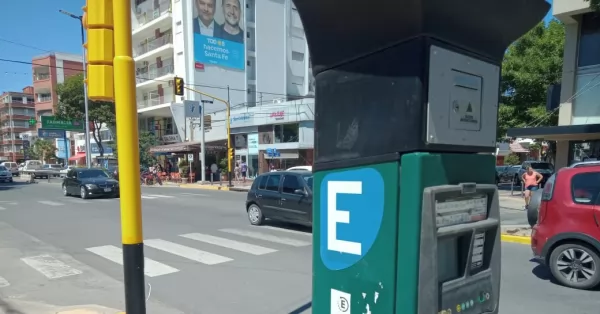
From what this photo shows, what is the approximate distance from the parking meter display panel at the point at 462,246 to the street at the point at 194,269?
2.90 m

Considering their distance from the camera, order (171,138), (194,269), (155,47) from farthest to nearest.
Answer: (155,47), (171,138), (194,269)

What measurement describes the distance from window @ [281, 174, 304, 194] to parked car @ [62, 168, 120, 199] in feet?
39.2

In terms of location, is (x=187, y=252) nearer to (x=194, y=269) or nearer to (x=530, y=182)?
(x=194, y=269)

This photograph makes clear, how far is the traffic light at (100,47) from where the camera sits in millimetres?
2674

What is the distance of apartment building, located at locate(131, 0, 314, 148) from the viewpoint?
36406mm

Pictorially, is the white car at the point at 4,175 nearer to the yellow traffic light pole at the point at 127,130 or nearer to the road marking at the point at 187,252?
the road marking at the point at 187,252

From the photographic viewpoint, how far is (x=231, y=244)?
26.7ft

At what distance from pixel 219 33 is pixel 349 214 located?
39.2m

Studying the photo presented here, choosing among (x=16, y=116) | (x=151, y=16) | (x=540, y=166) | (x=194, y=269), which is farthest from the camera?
(x=16, y=116)

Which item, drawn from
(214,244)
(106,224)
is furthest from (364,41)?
(106,224)

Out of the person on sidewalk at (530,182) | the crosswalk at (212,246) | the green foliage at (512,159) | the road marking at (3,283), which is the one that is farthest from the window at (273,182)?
the green foliage at (512,159)

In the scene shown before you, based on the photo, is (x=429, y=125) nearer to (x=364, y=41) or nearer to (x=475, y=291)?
(x=364, y=41)

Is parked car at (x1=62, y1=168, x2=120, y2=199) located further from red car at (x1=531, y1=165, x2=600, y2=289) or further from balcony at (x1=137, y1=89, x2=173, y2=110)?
balcony at (x1=137, y1=89, x2=173, y2=110)

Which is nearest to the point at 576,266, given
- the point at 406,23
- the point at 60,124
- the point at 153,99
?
the point at 406,23
